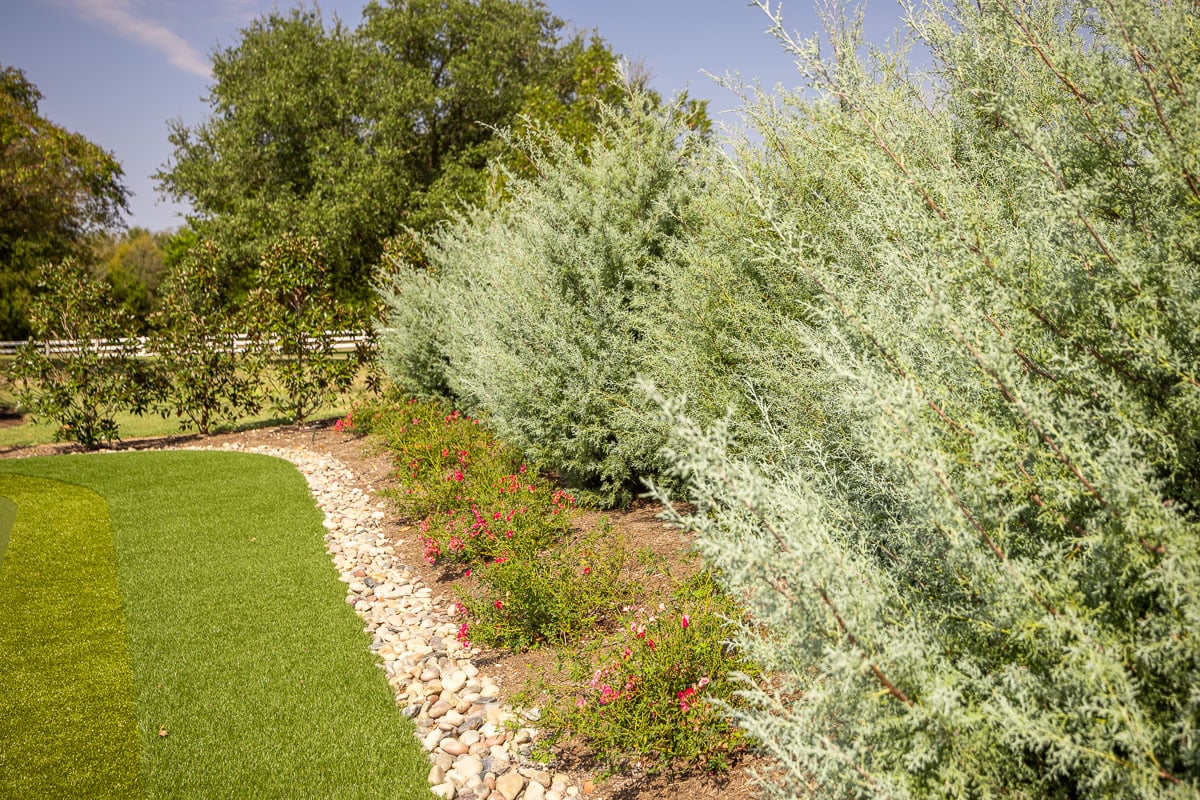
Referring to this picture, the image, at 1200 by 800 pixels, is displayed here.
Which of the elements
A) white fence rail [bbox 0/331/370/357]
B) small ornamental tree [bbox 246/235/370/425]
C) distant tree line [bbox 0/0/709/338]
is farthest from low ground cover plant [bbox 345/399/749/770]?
distant tree line [bbox 0/0/709/338]

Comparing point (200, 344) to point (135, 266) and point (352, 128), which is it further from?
point (135, 266)

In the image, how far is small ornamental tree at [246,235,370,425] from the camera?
15.5m

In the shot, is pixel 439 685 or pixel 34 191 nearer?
pixel 439 685

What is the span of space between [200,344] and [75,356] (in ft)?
7.37

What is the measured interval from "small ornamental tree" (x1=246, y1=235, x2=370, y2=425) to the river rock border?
7.72m

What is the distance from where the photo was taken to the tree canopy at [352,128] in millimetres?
25797

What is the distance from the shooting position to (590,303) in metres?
7.84

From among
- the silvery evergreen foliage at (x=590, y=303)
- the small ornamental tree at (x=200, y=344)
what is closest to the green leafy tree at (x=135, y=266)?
the small ornamental tree at (x=200, y=344)

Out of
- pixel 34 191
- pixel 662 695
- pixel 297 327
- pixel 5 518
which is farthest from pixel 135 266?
pixel 662 695

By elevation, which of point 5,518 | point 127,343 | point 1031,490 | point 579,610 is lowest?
point 5,518

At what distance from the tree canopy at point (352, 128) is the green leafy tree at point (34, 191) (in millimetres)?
2845

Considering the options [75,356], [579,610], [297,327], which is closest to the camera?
[579,610]

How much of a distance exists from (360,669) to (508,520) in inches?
74.1

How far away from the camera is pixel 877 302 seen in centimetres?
262
